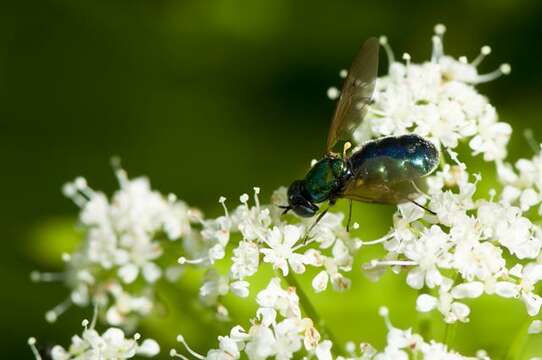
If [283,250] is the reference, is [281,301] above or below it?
below

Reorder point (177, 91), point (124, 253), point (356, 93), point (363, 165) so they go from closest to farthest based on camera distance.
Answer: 1. point (363, 165)
2. point (356, 93)
3. point (124, 253)
4. point (177, 91)

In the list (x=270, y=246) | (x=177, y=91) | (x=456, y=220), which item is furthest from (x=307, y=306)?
(x=177, y=91)

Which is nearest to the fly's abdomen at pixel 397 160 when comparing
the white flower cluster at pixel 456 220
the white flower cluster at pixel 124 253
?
the white flower cluster at pixel 456 220

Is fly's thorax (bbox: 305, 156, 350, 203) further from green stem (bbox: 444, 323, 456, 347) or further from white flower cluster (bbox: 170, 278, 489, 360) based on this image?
green stem (bbox: 444, 323, 456, 347)

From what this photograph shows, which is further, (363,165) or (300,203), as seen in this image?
(300,203)

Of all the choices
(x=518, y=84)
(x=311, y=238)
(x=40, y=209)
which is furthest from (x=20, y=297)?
(x=518, y=84)

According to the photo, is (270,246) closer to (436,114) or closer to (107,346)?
(107,346)
